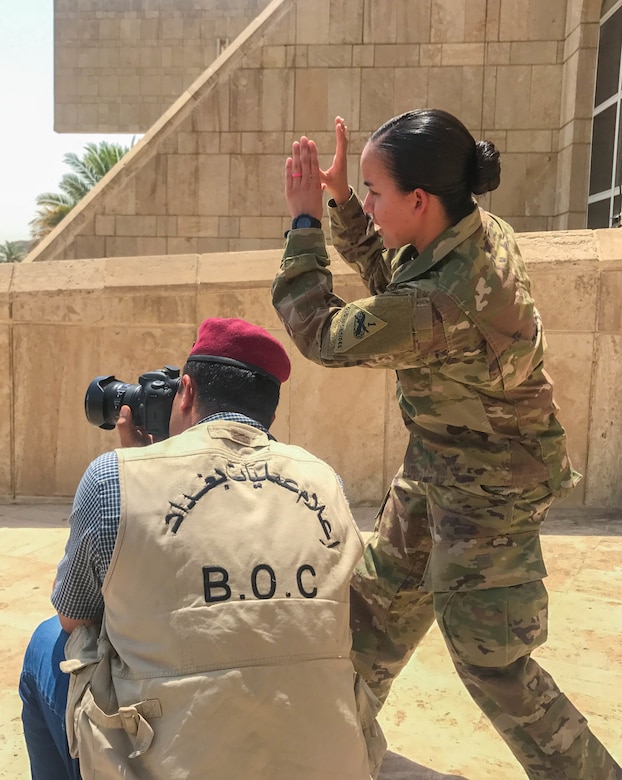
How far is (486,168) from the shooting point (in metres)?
1.69

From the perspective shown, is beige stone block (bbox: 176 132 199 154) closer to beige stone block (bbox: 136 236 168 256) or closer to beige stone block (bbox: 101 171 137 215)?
beige stone block (bbox: 101 171 137 215)

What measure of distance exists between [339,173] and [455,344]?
27.2 inches

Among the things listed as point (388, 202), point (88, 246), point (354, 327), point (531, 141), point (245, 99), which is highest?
point (245, 99)

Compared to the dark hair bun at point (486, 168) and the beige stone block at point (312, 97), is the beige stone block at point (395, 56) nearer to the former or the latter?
the beige stone block at point (312, 97)

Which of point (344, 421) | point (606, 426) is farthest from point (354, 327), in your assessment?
point (606, 426)

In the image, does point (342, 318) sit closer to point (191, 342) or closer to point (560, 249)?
point (560, 249)

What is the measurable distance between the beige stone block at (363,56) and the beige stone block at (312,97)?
32 centimetres

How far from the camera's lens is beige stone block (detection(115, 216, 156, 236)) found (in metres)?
8.72

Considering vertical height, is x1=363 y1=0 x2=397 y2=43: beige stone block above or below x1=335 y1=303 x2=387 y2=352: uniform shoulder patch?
above

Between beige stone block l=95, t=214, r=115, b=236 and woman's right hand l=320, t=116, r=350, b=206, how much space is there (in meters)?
7.13

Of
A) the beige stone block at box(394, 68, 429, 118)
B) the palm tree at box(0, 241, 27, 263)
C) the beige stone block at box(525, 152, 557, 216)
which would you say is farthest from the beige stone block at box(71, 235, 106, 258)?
the palm tree at box(0, 241, 27, 263)

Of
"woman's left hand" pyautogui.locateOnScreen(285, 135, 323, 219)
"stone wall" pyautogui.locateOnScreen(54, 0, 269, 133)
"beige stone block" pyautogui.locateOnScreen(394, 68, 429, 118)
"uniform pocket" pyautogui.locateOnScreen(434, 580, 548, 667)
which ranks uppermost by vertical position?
"stone wall" pyautogui.locateOnScreen(54, 0, 269, 133)

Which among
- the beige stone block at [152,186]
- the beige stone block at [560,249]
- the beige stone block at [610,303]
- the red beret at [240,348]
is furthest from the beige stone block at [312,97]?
the red beret at [240,348]

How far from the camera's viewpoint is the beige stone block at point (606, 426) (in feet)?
14.7
